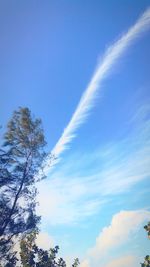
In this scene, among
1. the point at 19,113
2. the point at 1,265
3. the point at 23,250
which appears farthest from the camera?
the point at 23,250

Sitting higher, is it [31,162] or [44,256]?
[31,162]

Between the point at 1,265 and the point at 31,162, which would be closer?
the point at 1,265

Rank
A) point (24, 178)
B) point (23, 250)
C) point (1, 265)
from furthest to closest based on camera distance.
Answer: point (23, 250) < point (24, 178) < point (1, 265)

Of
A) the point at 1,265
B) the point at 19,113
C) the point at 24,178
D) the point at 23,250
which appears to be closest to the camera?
the point at 1,265

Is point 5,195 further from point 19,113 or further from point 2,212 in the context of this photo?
point 19,113

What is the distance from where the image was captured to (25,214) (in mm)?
18562

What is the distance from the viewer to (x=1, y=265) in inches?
696

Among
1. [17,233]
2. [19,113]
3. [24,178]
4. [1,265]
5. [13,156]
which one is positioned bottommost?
[1,265]

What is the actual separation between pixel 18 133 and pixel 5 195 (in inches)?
181

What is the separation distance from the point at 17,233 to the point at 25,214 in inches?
51.7

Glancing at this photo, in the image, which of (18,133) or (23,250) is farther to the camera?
(23,250)

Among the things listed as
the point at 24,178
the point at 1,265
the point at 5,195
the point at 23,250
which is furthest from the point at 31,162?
the point at 23,250

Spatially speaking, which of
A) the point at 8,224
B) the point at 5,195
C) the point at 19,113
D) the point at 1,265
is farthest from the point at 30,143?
the point at 1,265

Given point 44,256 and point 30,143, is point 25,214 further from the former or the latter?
point 44,256
